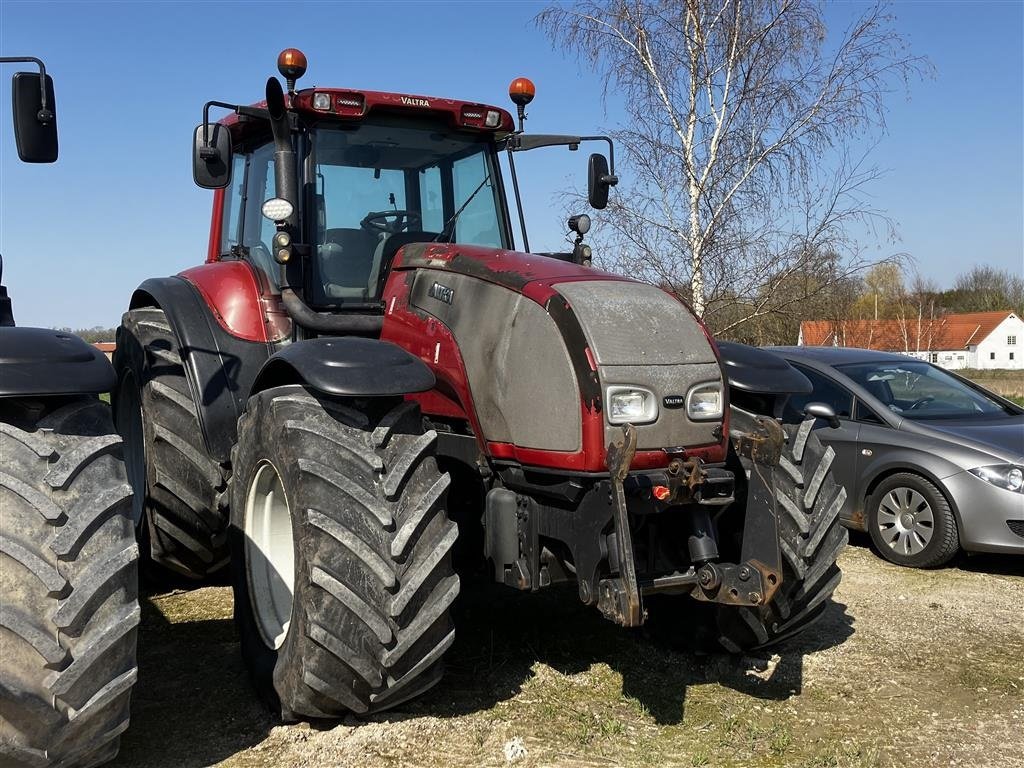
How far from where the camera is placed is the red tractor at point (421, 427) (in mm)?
3574

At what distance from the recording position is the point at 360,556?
349cm

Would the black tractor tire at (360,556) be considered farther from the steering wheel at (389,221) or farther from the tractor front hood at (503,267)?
the steering wheel at (389,221)

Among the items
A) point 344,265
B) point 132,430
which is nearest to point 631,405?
point 344,265

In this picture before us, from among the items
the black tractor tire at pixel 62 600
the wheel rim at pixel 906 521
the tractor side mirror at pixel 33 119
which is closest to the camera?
the black tractor tire at pixel 62 600

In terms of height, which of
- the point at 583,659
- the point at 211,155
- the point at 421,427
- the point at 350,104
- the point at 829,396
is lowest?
the point at 583,659

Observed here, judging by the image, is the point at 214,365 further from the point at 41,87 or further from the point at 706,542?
the point at 706,542

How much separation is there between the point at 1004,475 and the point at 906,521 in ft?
2.52

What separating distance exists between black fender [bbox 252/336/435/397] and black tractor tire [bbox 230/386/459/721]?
15cm

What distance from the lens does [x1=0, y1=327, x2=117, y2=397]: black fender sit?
3.22m

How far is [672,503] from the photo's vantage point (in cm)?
363

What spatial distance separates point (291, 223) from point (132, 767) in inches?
97.4

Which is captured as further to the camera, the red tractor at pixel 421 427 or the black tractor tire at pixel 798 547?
the black tractor tire at pixel 798 547

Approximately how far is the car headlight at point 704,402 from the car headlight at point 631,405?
0.59 feet

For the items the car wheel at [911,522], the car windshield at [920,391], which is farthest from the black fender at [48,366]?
the car windshield at [920,391]
